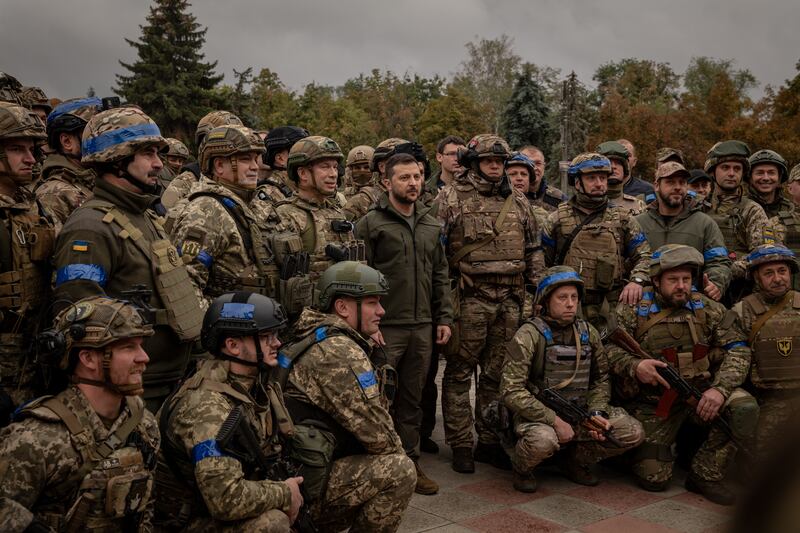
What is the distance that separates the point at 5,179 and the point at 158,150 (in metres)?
0.87

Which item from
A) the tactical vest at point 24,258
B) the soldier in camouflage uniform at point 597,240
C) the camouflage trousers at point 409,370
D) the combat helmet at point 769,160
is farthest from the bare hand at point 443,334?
the combat helmet at point 769,160

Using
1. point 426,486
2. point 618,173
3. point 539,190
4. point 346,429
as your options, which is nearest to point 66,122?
point 346,429

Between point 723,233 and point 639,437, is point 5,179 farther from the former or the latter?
point 723,233

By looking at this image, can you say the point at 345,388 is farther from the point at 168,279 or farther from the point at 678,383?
the point at 678,383

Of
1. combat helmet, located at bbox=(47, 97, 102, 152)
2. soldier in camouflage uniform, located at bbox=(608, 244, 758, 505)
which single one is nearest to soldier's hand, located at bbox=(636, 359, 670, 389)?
soldier in camouflage uniform, located at bbox=(608, 244, 758, 505)

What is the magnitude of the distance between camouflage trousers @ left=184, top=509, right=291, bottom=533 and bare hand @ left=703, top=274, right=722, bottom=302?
478cm

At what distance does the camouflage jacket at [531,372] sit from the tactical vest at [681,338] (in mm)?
497

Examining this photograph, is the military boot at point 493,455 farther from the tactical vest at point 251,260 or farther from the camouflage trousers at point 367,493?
the tactical vest at point 251,260

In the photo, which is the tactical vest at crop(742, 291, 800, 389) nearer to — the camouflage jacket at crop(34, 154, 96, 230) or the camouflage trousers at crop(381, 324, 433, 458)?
the camouflage trousers at crop(381, 324, 433, 458)

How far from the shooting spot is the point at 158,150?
15.9ft

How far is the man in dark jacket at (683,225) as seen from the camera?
7.70 m

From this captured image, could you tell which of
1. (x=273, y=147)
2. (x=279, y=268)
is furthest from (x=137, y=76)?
(x=279, y=268)

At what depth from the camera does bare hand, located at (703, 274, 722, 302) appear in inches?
289

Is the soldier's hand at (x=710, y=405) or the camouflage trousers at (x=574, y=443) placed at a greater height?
the soldier's hand at (x=710, y=405)
